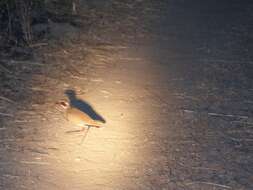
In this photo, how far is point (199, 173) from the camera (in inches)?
207

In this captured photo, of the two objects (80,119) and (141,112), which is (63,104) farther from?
(141,112)

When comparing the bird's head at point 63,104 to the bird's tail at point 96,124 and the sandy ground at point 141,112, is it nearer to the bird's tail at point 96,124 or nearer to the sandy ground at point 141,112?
the sandy ground at point 141,112

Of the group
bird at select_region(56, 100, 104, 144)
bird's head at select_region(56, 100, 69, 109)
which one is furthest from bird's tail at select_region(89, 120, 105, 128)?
bird's head at select_region(56, 100, 69, 109)

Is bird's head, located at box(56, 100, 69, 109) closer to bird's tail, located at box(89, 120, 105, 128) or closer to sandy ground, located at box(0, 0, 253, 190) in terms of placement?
sandy ground, located at box(0, 0, 253, 190)

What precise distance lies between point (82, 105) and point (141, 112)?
61 cm

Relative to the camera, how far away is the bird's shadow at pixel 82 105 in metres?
6.14

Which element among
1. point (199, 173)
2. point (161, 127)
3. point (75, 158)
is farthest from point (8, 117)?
point (199, 173)

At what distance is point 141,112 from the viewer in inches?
249

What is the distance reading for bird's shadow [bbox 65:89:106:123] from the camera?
20.2ft

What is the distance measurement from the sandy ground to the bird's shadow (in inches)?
2.7

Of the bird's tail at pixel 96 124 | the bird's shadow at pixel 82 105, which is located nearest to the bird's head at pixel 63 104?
the bird's shadow at pixel 82 105

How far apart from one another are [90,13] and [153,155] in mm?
4445

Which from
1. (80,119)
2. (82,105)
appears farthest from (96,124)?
(82,105)

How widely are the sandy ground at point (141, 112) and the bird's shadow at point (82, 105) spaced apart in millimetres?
69
